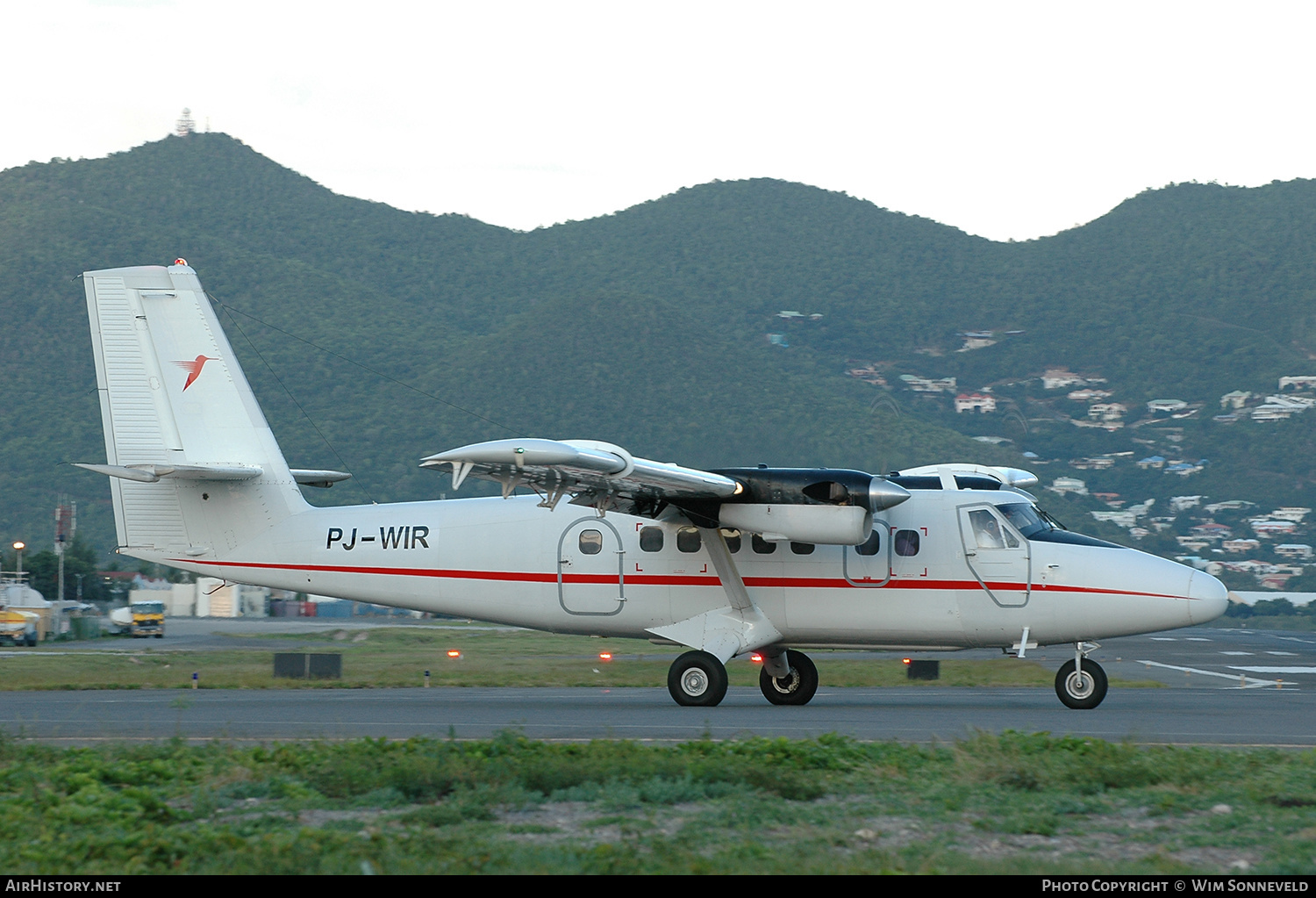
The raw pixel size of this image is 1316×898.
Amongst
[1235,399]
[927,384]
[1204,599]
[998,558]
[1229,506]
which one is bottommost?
[1204,599]

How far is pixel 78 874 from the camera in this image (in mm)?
6801

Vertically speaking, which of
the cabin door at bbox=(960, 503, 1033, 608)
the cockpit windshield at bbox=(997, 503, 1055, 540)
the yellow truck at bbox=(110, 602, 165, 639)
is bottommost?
the yellow truck at bbox=(110, 602, 165, 639)

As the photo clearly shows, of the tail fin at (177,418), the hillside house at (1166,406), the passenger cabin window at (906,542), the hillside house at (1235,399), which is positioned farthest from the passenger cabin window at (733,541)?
the hillside house at (1235,399)

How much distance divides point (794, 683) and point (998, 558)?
12.2 ft

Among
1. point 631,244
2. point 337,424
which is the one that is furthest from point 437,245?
point 337,424

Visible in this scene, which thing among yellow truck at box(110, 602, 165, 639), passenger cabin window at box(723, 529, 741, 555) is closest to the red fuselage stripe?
passenger cabin window at box(723, 529, 741, 555)

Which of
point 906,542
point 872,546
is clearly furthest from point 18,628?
point 906,542

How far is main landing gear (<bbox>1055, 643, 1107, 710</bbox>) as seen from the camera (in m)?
17.7

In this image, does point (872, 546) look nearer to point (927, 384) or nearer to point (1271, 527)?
point (1271, 527)

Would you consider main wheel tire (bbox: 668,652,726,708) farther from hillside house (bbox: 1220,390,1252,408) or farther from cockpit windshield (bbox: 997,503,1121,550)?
hillside house (bbox: 1220,390,1252,408)

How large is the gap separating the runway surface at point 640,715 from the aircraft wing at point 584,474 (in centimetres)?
295

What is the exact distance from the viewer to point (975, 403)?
11262 cm

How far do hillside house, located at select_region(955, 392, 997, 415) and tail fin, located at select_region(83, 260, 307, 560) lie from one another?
96.0m
